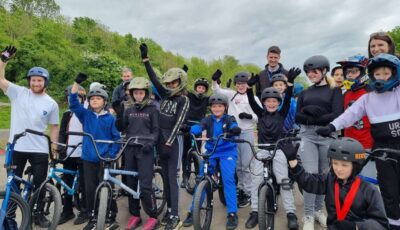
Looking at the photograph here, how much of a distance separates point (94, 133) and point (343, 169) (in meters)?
3.52

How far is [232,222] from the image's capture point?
452 centimetres

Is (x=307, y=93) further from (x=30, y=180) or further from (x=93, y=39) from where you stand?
(x=93, y=39)

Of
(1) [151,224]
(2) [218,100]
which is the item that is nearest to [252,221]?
(1) [151,224]

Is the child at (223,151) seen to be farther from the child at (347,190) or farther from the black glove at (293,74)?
the child at (347,190)

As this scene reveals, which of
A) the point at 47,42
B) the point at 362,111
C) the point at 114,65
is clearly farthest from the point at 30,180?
the point at 47,42

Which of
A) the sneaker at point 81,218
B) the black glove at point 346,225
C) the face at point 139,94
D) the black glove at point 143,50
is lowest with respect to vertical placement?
the sneaker at point 81,218

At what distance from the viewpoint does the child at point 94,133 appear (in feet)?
14.7

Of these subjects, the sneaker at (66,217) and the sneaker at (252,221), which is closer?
the sneaker at (252,221)

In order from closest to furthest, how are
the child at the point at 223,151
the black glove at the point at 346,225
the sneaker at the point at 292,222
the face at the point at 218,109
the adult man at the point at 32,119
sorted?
the black glove at the point at 346,225 → the adult man at the point at 32,119 → the sneaker at the point at 292,222 → the child at the point at 223,151 → the face at the point at 218,109

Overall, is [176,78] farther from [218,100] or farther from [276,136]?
[276,136]

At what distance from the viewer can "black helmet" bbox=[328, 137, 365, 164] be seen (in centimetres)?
255

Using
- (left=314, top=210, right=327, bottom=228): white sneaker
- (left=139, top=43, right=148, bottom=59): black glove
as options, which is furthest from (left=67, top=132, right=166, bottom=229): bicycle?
(left=314, top=210, right=327, bottom=228): white sneaker

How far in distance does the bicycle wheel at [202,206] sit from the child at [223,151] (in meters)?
0.33

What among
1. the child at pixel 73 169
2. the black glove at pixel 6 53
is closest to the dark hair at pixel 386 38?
the child at pixel 73 169
